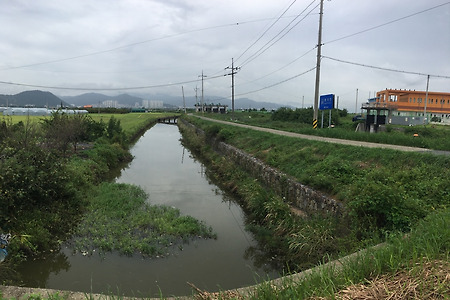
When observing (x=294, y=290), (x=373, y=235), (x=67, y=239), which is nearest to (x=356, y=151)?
(x=373, y=235)

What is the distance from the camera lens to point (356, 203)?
20.4 feet

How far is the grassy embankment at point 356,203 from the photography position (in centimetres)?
561

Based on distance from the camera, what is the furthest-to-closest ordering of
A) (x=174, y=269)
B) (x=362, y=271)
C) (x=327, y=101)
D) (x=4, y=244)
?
(x=327, y=101) < (x=174, y=269) < (x=4, y=244) < (x=362, y=271)

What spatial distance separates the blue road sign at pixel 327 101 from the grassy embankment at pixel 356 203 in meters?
10.4

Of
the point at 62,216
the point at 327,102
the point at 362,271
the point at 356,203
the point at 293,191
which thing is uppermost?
the point at 327,102

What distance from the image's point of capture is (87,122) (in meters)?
22.6

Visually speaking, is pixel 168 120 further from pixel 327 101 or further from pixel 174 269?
pixel 174 269

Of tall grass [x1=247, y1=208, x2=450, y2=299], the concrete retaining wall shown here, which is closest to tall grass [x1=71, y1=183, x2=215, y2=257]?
the concrete retaining wall

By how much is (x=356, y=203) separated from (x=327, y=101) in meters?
18.0

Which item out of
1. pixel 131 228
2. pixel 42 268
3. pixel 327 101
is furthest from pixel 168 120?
pixel 42 268

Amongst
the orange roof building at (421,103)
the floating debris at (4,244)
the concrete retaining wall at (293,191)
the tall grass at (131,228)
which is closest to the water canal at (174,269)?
the tall grass at (131,228)

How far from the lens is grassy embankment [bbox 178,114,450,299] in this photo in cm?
561

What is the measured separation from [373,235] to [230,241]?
168 inches

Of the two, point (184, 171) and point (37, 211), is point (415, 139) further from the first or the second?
point (37, 211)
